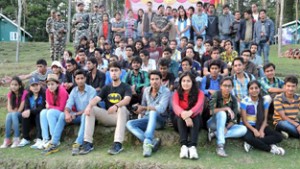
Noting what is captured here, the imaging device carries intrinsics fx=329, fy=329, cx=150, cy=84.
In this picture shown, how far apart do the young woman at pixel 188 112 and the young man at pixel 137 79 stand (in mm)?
1210

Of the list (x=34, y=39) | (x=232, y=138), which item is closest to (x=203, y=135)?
(x=232, y=138)

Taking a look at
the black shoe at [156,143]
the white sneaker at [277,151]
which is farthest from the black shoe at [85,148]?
the white sneaker at [277,151]

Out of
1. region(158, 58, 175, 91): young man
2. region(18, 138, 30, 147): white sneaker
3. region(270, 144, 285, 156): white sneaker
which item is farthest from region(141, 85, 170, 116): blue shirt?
region(18, 138, 30, 147): white sneaker

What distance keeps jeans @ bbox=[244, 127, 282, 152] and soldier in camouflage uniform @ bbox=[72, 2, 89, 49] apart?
272 inches

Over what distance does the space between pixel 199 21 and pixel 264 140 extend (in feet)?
17.8

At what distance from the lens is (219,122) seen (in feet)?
17.8

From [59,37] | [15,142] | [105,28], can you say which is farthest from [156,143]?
[59,37]

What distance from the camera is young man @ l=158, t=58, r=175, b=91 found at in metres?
6.39

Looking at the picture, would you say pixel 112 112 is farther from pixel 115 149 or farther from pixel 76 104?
pixel 76 104

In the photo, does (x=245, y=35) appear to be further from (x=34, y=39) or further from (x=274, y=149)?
(x=34, y=39)

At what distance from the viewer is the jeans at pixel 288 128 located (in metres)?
5.76

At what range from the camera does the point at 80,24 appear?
10.7 m

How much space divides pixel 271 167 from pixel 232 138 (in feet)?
3.17

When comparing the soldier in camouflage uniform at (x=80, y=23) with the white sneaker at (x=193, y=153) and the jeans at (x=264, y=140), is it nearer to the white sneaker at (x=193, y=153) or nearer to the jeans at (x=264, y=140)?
the white sneaker at (x=193, y=153)
